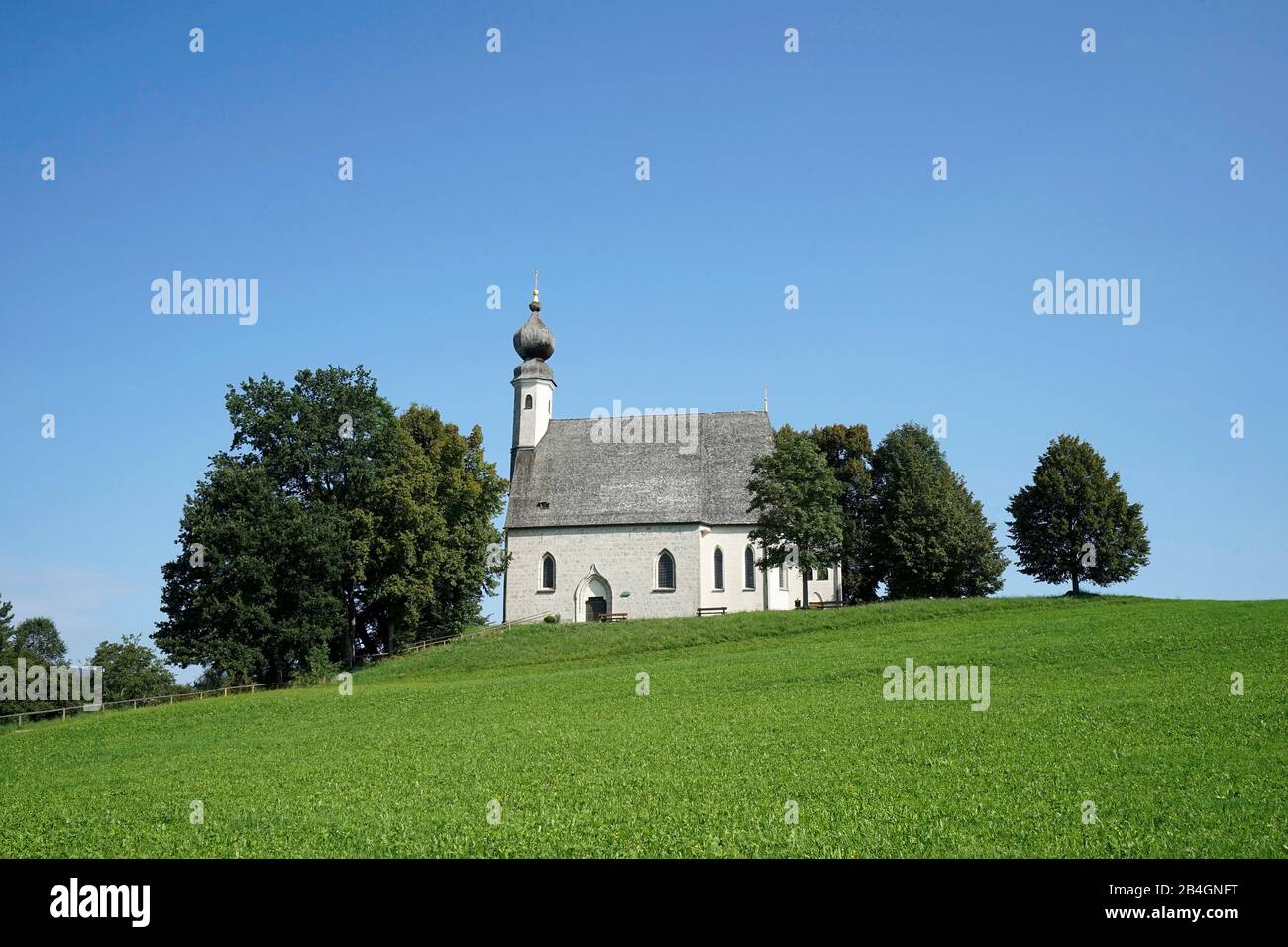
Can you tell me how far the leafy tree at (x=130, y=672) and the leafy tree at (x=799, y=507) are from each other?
28823 millimetres

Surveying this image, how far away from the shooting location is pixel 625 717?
25.8 meters

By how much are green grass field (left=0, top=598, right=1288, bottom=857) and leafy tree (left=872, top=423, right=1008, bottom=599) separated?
61.4 feet

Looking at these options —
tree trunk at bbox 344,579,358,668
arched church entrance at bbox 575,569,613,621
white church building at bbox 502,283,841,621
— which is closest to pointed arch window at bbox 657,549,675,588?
white church building at bbox 502,283,841,621

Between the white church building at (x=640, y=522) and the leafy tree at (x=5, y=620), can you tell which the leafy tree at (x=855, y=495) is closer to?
the white church building at (x=640, y=522)

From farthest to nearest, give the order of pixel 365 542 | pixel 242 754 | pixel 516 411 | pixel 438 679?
pixel 516 411 → pixel 365 542 → pixel 438 679 → pixel 242 754

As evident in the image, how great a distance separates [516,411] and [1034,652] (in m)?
38.2

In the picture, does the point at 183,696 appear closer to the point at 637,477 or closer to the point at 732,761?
the point at 637,477

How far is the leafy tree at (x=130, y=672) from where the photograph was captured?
48125 millimetres

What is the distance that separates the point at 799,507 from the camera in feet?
168

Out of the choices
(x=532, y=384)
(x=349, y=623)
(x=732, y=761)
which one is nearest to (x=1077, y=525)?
(x=532, y=384)

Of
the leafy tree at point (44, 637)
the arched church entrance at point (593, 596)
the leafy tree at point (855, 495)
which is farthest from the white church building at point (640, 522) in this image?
the leafy tree at point (44, 637)
